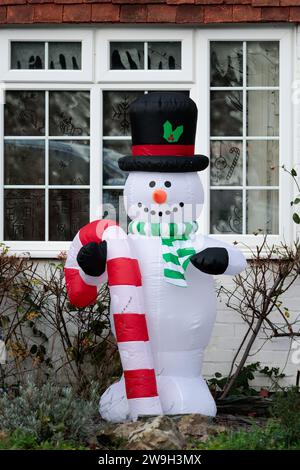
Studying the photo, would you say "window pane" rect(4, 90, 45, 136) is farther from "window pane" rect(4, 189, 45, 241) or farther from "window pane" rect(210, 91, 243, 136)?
"window pane" rect(210, 91, 243, 136)

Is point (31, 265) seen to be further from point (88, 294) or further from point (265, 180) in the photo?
point (265, 180)

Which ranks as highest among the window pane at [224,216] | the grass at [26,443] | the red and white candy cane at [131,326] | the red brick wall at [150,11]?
the red brick wall at [150,11]

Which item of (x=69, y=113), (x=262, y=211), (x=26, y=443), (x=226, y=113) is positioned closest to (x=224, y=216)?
(x=262, y=211)

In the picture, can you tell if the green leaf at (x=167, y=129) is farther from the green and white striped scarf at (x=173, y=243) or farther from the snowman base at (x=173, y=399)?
the snowman base at (x=173, y=399)

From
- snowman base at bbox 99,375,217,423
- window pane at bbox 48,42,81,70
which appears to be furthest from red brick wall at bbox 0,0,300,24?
snowman base at bbox 99,375,217,423

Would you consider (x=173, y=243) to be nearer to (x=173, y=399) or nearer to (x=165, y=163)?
(x=165, y=163)

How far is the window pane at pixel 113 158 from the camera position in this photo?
9.24 metres

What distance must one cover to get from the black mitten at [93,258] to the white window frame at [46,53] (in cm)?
197

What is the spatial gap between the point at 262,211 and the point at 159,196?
1765mm

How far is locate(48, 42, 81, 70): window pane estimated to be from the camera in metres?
9.17

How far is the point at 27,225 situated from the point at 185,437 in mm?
2742

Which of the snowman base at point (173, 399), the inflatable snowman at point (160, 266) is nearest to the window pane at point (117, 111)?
the inflatable snowman at point (160, 266)

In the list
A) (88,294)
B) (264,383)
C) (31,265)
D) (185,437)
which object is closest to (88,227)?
(88,294)

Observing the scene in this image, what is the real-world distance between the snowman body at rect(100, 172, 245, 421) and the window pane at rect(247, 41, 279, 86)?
1.67 meters
